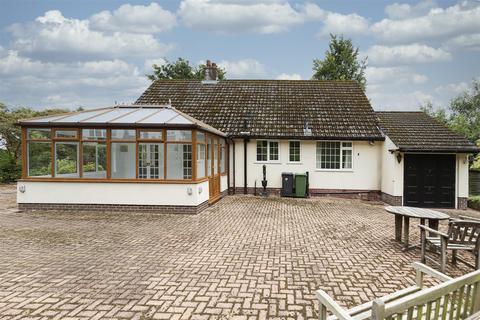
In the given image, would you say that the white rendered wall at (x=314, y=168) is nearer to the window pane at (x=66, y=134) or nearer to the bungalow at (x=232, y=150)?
the bungalow at (x=232, y=150)

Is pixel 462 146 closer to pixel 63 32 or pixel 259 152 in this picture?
pixel 259 152

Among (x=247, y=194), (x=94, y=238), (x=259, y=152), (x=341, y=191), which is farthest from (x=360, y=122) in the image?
(x=94, y=238)

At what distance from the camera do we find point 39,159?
12.2 metres

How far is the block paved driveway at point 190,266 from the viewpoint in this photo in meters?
4.44

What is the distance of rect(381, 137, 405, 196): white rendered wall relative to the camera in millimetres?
14727

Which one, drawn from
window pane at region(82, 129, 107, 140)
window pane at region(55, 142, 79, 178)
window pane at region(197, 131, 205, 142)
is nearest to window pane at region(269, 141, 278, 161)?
window pane at region(197, 131, 205, 142)

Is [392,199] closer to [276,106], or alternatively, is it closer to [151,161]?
[276,106]

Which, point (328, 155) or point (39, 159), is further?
point (328, 155)

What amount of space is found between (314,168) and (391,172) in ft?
11.8

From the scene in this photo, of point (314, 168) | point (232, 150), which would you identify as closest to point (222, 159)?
point (232, 150)

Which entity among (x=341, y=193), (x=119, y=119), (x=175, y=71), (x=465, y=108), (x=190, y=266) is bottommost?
(x=190, y=266)

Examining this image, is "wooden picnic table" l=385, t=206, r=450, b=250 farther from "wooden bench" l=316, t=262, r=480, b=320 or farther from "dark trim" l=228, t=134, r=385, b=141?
"dark trim" l=228, t=134, r=385, b=141

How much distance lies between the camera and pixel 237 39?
27.2 meters

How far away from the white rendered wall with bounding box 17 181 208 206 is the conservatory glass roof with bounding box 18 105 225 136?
210 centimetres
